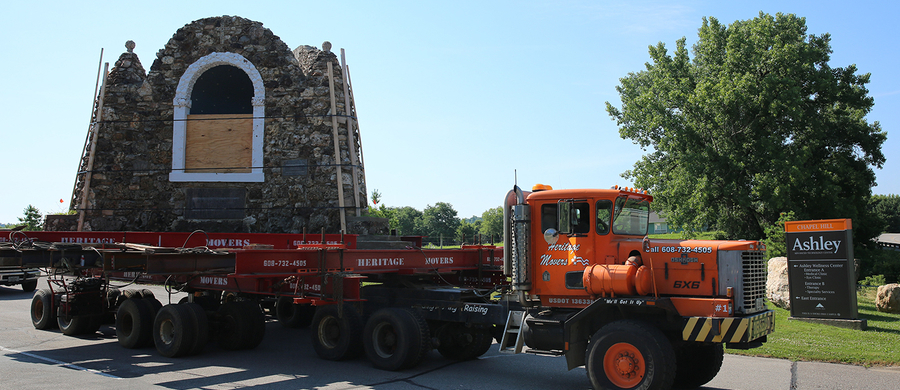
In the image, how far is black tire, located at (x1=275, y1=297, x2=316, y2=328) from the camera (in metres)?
13.8

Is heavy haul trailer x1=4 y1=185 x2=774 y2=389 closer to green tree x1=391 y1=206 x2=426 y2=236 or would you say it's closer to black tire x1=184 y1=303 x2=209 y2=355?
black tire x1=184 y1=303 x2=209 y2=355

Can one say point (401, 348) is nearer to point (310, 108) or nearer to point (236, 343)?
point (236, 343)

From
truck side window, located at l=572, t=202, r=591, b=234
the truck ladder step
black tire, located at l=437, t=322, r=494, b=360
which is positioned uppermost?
truck side window, located at l=572, t=202, r=591, b=234

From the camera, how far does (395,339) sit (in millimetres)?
9578

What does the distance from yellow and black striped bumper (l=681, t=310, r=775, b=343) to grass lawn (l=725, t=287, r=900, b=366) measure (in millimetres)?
4043

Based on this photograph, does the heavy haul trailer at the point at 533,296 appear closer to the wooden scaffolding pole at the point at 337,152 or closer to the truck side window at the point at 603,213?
the truck side window at the point at 603,213

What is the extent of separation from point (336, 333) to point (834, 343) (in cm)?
897

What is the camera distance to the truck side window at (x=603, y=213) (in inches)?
326

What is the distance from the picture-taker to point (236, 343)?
1095 cm

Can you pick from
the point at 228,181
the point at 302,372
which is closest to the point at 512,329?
the point at 302,372

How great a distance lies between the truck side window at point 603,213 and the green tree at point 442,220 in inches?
3545

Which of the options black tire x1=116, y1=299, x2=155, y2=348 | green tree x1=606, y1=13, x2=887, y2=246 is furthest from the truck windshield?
green tree x1=606, y1=13, x2=887, y2=246

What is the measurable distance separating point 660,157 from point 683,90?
3952 mm

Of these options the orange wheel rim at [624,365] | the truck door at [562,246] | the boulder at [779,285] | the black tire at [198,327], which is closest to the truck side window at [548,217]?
the truck door at [562,246]
